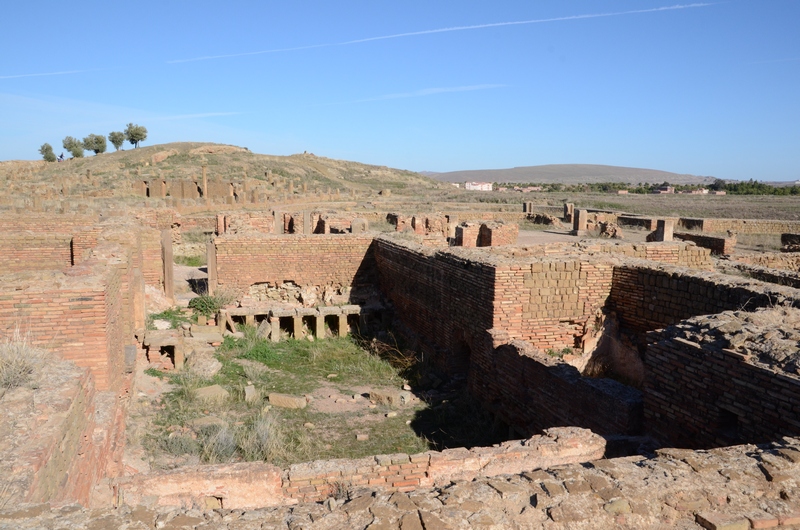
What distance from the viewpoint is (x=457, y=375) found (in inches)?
376

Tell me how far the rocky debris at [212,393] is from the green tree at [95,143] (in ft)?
253

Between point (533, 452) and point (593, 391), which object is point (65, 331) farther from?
point (593, 391)

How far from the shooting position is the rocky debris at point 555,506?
3025 millimetres

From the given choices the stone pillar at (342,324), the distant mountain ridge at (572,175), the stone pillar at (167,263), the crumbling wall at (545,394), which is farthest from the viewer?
the distant mountain ridge at (572,175)

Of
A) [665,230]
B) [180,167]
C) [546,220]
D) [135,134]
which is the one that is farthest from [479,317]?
[135,134]

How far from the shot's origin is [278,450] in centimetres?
672

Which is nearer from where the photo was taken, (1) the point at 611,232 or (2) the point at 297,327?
(2) the point at 297,327

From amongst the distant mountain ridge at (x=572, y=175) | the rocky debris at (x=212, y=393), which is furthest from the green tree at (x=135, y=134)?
the distant mountain ridge at (x=572, y=175)

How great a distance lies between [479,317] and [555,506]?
5410 millimetres

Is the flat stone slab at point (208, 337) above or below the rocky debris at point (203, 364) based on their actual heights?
above

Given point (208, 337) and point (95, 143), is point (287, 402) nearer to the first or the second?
point (208, 337)

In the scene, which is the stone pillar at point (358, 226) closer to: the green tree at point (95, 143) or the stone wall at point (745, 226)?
the stone wall at point (745, 226)

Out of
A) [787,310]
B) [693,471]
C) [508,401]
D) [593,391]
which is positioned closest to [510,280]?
[508,401]

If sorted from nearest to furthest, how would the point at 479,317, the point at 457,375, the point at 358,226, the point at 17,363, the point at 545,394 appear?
the point at 17,363
the point at 545,394
the point at 479,317
the point at 457,375
the point at 358,226
